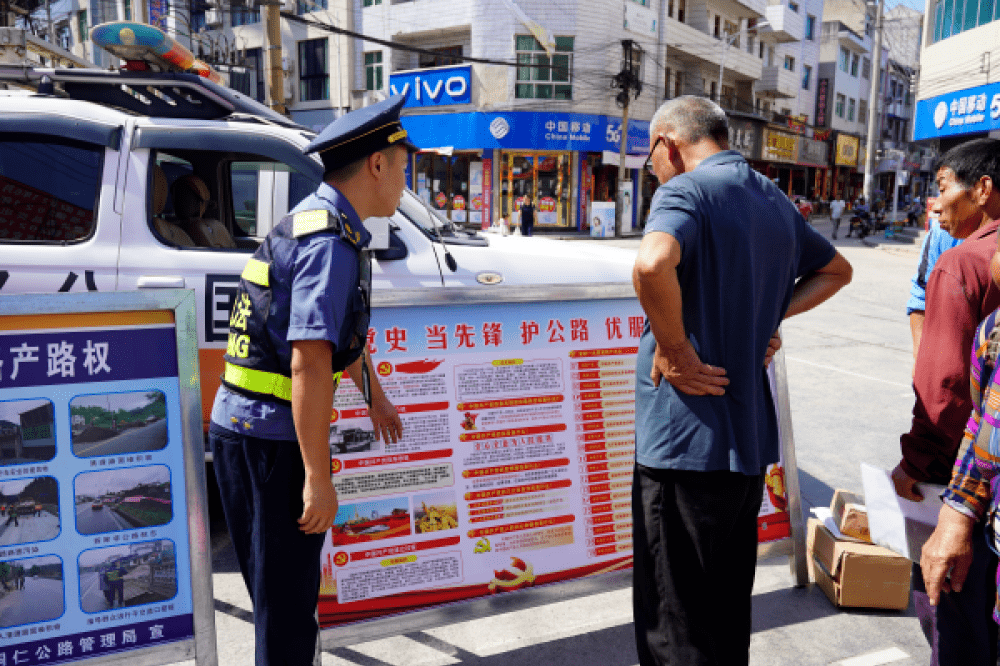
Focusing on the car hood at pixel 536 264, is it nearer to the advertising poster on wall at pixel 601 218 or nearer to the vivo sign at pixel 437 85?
the advertising poster on wall at pixel 601 218

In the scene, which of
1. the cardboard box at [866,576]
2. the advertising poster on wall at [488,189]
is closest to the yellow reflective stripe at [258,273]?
the cardboard box at [866,576]

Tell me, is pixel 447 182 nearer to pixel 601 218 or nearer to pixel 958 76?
pixel 601 218

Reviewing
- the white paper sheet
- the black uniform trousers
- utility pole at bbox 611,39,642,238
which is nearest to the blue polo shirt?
the white paper sheet

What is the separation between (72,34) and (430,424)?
4146cm

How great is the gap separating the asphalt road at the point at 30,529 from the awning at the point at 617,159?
2677 cm

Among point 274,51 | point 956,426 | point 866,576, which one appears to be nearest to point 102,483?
point 956,426

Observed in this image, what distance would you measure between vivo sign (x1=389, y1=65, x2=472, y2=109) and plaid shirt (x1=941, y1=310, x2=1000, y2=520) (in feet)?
88.6

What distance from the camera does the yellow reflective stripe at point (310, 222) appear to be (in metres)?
1.93

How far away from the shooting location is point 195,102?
4461 mm

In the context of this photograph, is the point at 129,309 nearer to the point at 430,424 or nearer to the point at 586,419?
the point at 430,424

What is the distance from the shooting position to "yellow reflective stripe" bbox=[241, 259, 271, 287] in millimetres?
1987

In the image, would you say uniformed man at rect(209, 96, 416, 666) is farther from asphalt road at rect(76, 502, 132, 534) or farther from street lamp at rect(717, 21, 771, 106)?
street lamp at rect(717, 21, 771, 106)

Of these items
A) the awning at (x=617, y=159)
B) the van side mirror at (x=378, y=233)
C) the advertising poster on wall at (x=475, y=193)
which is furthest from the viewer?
the advertising poster on wall at (x=475, y=193)

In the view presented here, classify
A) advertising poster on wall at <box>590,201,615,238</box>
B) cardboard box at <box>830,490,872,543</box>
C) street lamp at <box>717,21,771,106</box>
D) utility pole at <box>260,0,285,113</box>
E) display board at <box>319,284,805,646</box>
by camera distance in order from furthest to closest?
1. street lamp at <box>717,21,771,106</box>
2. advertising poster on wall at <box>590,201,615,238</box>
3. utility pole at <box>260,0,285,113</box>
4. cardboard box at <box>830,490,872,543</box>
5. display board at <box>319,284,805,646</box>
